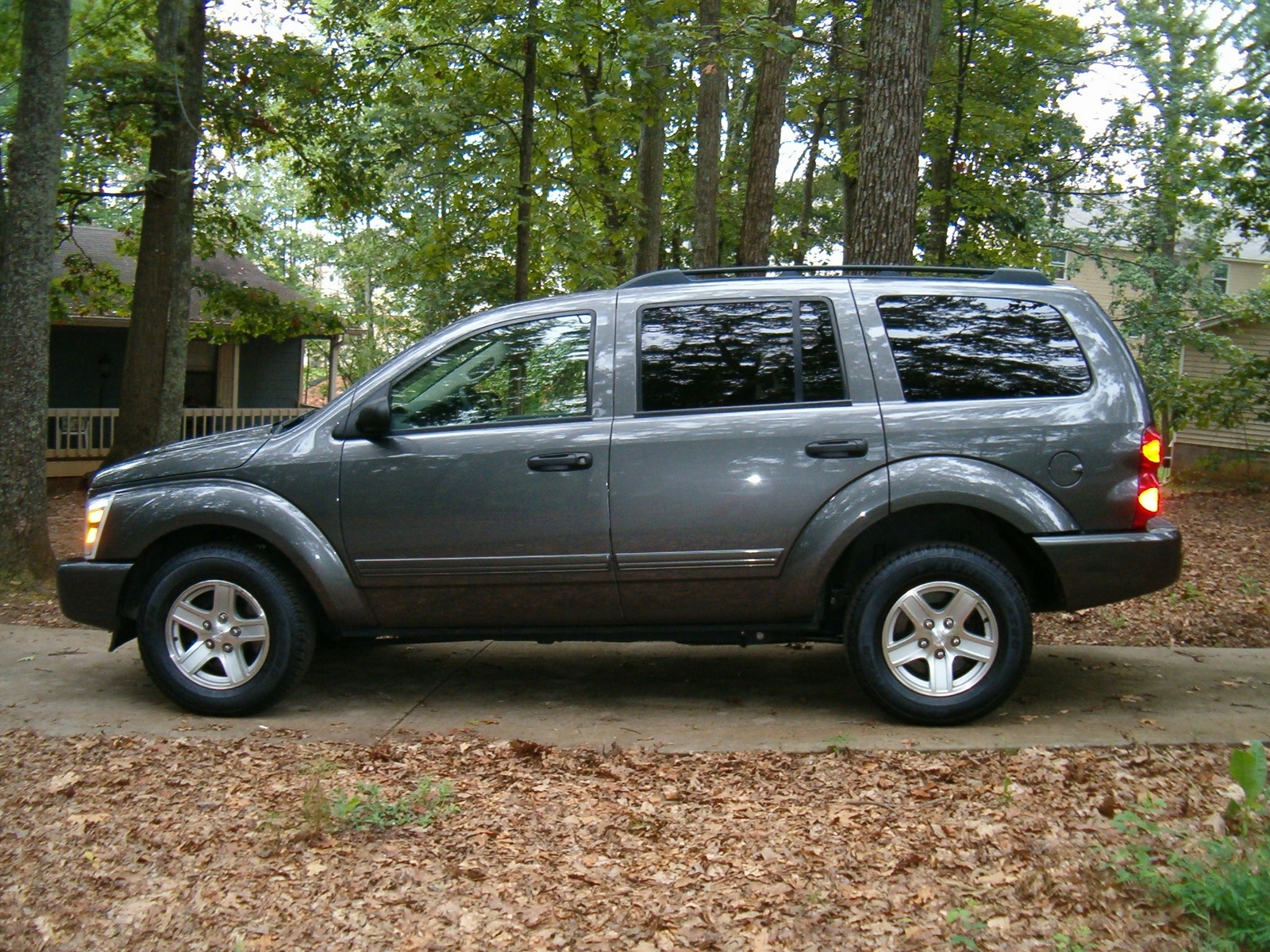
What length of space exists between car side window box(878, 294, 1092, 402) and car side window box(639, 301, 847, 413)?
0.34 metres

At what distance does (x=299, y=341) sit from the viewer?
26594 mm

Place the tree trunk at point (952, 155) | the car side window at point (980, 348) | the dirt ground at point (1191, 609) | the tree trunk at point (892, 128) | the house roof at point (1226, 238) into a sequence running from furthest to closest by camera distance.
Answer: the house roof at point (1226, 238) → the tree trunk at point (952, 155) → the tree trunk at point (892, 128) → the dirt ground at point (1191, 609) → the car side window at point (980, 348)

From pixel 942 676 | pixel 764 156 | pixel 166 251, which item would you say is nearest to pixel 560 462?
pixel 942 676

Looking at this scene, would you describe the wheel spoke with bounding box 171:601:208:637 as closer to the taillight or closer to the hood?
the hood

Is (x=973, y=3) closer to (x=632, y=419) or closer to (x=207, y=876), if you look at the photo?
(x=632, y=419)

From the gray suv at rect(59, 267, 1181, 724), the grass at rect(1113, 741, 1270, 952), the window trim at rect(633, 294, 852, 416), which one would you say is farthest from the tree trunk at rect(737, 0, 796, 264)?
the grass at rect(1113, 741, 1270, 952)

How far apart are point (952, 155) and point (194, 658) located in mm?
15593

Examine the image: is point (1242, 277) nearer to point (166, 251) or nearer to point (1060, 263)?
point (1060, 263)

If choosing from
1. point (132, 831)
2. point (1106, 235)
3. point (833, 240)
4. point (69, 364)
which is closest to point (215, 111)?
point (69, 364)

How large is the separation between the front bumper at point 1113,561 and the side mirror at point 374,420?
9.99 ft

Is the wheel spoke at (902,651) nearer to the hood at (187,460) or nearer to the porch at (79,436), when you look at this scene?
the hood at (187,460)

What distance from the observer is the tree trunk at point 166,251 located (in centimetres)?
1336

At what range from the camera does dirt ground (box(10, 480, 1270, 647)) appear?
765cm

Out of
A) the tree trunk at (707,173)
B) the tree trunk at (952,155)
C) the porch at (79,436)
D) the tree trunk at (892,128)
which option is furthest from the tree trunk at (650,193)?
the tree trunk at (892,128)
